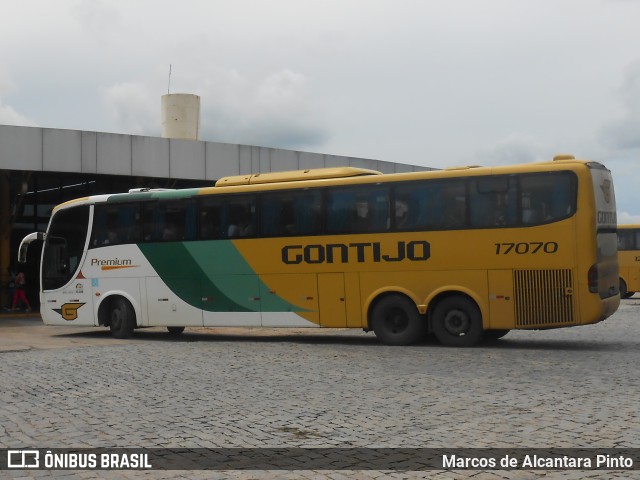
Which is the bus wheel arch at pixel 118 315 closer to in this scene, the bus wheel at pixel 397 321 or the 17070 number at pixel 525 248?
the bus wheel at pixel 397 321

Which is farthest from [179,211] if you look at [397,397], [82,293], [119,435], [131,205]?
[119,435]

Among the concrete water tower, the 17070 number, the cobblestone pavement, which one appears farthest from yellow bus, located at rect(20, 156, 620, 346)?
the concrete water tower

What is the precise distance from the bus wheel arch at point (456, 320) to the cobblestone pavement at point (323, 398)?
466 millimetres

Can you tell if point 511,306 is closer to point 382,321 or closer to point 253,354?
point 382,321

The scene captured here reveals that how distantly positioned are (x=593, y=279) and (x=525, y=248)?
4.14ft

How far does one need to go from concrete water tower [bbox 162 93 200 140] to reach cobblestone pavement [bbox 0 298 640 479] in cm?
1659

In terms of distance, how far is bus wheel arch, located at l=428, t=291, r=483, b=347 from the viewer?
15.5 metres

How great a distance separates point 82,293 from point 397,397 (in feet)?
39.7

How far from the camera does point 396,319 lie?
1636cm

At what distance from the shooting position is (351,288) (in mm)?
16641

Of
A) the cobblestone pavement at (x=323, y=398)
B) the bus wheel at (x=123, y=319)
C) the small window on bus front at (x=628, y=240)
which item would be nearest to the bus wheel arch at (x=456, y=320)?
the cobblestone pavement at (x=323, y=398)

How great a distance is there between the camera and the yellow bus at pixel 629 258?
Answer: 34156 mm

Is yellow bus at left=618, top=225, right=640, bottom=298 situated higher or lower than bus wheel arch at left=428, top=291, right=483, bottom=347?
higher

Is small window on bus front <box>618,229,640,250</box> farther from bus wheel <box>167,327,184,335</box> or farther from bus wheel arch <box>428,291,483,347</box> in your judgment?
bus wheel arch <box>428,291,483,347</box>
